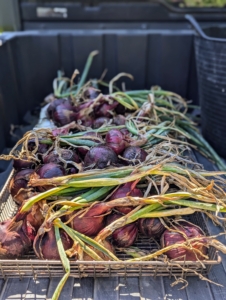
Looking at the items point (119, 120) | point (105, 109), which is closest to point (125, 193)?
point (119, 120)

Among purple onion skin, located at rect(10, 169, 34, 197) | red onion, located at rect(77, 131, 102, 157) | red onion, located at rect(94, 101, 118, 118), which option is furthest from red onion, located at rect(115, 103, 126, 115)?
purple onion skin, located at rect(10, 169, 34, 197)

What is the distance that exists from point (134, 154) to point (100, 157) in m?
0.14

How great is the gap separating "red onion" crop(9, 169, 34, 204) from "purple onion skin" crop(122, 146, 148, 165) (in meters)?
0.35

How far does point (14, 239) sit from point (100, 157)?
387 millimetres

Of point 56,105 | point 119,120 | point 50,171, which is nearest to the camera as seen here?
point 50,171

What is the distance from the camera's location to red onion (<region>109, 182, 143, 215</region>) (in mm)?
1084

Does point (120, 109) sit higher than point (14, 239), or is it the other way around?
point (120, 109)

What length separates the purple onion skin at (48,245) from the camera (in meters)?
1.02

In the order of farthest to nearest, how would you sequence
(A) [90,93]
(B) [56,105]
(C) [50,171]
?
1. (A) [90,93]
2. (B) [56,105]
3. (C) [50,171]

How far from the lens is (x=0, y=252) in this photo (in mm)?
1047

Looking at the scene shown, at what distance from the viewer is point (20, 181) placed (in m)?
1.22

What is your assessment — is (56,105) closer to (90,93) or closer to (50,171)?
(90,93)

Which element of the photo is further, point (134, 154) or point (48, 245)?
point (134, 154)

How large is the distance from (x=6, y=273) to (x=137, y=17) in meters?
1.68
